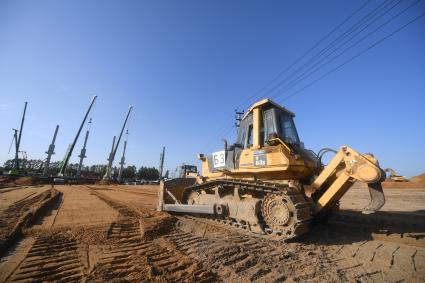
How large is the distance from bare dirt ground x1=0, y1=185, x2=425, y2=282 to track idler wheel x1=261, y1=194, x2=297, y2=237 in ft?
1.16

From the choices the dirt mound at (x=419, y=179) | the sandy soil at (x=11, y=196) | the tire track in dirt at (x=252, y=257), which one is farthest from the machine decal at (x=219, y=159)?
the dirt mound at (x=419, y=179)

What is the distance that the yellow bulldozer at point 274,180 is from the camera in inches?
201

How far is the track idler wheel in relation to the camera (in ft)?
16.8

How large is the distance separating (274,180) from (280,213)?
1204 mm

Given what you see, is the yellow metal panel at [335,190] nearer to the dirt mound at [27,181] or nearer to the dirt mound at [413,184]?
the dirt mound at [413,184]

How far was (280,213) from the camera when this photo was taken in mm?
5352

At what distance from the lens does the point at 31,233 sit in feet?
16.9

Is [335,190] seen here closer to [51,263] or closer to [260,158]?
[260,158]

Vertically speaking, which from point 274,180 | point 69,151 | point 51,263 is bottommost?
point 51,263

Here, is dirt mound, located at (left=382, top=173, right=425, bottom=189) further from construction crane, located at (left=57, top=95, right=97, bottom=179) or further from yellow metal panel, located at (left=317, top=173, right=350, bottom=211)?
construction crane, located at (left=57, top=95, right=97, bottom=179)

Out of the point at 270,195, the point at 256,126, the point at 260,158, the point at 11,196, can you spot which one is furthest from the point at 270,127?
the point at 11,196

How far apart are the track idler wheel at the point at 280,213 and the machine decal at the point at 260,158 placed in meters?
0.96

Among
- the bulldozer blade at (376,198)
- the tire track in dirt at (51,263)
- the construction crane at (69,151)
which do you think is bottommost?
the tire track in dirt at (51,263)

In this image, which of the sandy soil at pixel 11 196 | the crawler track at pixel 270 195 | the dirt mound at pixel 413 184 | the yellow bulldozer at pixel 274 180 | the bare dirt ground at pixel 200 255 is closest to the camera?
the bare dirt ground at pixel 200 255
